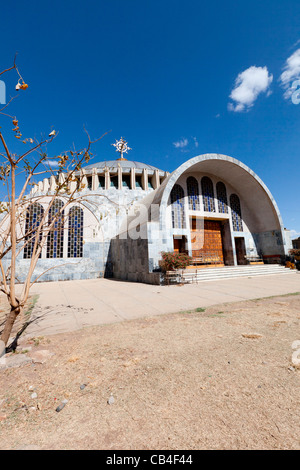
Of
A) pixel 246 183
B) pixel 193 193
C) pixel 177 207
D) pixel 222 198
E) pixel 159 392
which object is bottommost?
pixel 159 392

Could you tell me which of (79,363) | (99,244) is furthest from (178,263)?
(99,244)

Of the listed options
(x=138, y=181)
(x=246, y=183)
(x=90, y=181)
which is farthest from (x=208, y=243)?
(x=90, y=181)

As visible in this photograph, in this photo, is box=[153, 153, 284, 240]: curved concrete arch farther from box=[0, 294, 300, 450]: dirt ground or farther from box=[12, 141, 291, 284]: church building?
box=[0, 294, 300, 450]: dirt ground

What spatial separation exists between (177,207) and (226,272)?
6977 millimetres

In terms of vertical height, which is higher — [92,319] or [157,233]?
[157,233]

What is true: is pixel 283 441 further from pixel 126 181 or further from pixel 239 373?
pixel 126 181

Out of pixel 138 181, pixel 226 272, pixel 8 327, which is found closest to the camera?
pixel 8 327

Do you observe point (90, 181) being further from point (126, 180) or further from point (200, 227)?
point (200, 227)

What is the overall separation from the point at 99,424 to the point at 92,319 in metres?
3.60

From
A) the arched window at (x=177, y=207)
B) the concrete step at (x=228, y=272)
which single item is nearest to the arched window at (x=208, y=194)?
the arched window at (x=177, y=207)

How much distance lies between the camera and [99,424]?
71.9 inches

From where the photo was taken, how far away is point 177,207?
61.1 ft
